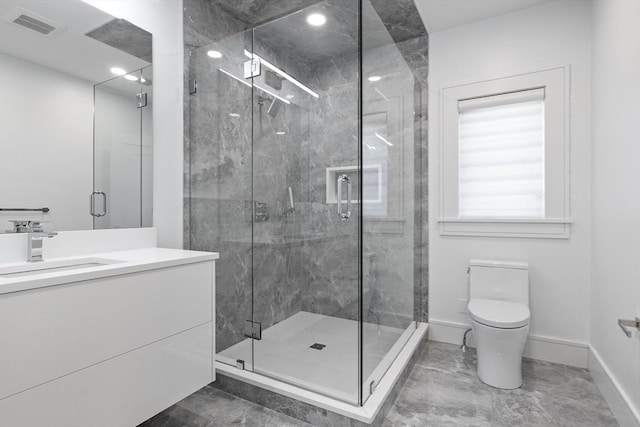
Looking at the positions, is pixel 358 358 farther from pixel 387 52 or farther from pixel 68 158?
pixel 387 52

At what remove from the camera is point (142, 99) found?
1.88m

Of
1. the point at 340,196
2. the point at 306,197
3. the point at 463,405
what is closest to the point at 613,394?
the point at 463,405

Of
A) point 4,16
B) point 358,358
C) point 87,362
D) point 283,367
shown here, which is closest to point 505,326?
point 358,358

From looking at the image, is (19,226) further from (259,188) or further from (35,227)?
(259,188)

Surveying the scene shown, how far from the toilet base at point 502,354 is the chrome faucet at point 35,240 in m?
2.33

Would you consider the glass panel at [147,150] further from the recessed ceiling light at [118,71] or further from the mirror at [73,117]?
the recessed ceiling light at [118,71]

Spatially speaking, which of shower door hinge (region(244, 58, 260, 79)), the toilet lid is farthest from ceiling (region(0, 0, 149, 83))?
the toilet lid

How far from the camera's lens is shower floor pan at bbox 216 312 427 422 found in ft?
5.36

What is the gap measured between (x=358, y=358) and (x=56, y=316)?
1.30 metres

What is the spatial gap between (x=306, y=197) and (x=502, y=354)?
5.06 ft

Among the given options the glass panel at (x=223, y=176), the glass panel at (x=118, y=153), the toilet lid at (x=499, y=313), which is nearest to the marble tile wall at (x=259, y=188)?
the glass panel at (x=223, y=176)

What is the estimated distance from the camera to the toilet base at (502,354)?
194 cm

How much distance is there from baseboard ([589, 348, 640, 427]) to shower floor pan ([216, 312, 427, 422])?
3.43 feet

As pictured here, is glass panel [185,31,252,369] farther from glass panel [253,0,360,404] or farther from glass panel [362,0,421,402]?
glass panel [362,0,421,402]
